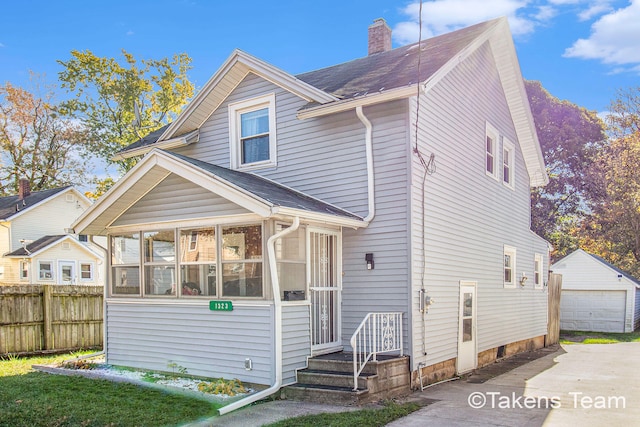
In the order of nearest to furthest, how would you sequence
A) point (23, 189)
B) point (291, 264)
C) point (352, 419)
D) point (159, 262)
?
point (352, 419) → point (291, 264) → point (159, 262) → point (23, 189)

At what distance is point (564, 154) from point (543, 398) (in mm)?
25206

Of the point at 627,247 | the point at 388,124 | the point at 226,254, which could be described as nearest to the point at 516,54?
the point at 388,124

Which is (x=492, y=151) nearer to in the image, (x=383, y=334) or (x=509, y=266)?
(x=509, y=266)

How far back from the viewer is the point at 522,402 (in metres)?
8.05

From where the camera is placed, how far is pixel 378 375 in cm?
790

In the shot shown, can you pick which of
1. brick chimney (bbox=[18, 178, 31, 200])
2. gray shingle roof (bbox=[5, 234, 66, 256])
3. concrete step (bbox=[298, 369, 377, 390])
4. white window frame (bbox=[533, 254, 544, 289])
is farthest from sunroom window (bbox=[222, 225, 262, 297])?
brick chimney (bbox=[18, 178, 31, 200])

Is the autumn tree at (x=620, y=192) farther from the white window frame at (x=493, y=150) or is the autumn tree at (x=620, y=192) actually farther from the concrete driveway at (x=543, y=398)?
the concrete driveway at (x=543, y=398)

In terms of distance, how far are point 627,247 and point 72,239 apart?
92.9ft

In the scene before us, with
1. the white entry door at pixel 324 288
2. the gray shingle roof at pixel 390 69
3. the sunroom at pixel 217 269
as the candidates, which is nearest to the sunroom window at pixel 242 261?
the sunroom at pixel 217 269

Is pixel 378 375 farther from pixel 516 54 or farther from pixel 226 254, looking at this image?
pixel 516 54

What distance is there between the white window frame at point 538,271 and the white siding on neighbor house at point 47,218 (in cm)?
2166

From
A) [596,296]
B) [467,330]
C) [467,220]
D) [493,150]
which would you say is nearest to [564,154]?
[596,296]

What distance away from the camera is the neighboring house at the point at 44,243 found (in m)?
26.0

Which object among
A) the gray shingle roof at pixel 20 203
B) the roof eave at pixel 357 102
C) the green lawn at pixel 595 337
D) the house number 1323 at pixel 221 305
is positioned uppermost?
the roof eave at pixel 357 102
